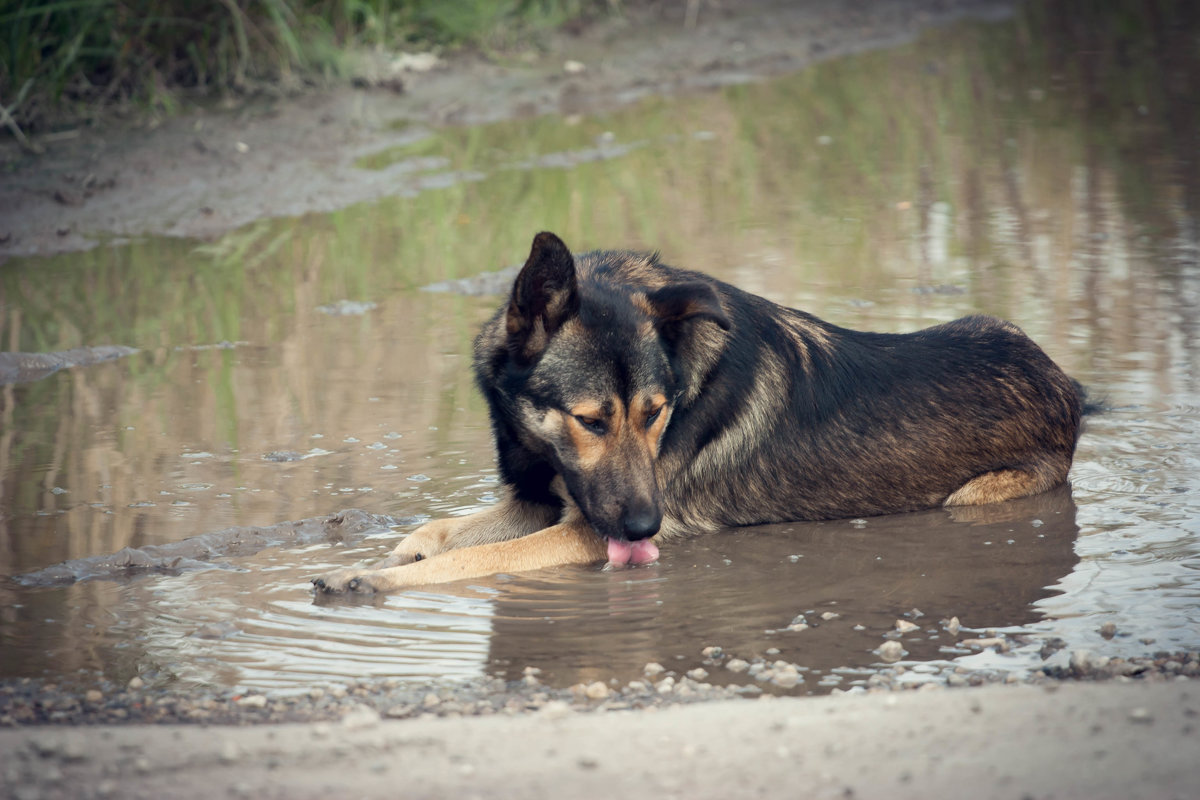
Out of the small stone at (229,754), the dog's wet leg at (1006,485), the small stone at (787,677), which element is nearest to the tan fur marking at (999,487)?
the dog's wet leg at (1006,485)

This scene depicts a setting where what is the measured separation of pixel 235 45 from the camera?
47.2 ft

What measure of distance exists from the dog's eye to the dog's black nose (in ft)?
1.16

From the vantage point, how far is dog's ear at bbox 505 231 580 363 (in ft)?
15.8

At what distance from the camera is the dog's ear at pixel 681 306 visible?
5.02 metres

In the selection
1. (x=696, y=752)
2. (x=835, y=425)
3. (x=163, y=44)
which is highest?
(x=163, y=44)

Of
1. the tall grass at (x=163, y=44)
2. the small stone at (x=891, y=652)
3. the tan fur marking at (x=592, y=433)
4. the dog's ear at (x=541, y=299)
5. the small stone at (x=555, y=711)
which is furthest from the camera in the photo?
the tall grass at (x=163, y=44)

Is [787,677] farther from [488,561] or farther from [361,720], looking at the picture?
[488,561]

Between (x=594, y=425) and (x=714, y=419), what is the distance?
0.74m

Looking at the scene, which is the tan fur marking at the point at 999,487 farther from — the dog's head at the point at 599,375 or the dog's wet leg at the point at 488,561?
the dog's wet leg at the point at 488,561

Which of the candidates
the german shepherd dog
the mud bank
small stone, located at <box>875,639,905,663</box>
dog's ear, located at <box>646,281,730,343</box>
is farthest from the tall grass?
small stone, located at <box>875,639,905,663</box>

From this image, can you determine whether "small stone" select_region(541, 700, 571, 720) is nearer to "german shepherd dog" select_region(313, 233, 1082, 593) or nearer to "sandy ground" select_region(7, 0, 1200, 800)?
"sandy ground" select_region(7, 0, 1200, 800)

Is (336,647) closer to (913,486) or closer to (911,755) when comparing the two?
(911,755)

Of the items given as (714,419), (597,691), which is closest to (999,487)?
(714,419)

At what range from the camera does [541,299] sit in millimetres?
4980
